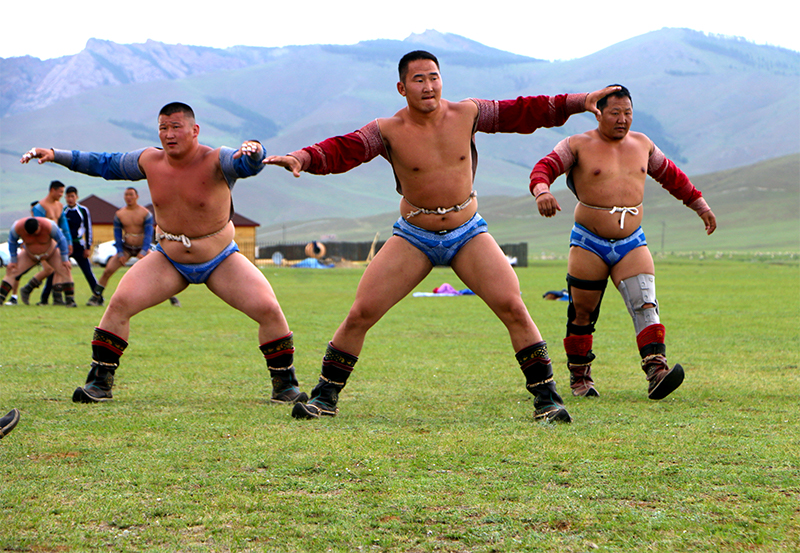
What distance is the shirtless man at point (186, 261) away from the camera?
6.49m

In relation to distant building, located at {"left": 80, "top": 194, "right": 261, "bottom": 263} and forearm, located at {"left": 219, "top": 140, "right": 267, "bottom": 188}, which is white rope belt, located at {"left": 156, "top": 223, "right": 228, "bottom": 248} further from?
distant building, located at {"left": 80, "top": 194, "right": 261, "bottom": 263}

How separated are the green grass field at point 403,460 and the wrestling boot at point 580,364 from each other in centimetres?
19

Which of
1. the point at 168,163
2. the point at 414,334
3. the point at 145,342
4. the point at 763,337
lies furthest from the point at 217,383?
the point at 763,337

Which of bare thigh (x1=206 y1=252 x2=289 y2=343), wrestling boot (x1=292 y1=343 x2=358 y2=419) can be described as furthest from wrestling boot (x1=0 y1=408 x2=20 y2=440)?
bare thigh (x1=206 y1=252 x2=289 y2=343)

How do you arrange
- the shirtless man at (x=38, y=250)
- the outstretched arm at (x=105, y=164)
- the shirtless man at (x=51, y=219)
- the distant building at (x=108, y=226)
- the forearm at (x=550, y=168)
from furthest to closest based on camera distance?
the distant building at (x=108, y=226), the shirtless man at (x=51, y=219), the shirtless man at (x=38, y=250), the outstretched arm at (x=105, y=164), the forearm at (x=550, y=168)

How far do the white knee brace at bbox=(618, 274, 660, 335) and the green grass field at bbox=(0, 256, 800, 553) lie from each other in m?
0.58

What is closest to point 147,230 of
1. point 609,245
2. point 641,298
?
point 609,245

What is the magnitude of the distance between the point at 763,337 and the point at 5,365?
8.43 m

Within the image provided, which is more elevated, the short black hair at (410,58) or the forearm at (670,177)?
the short black hair at (410,58)

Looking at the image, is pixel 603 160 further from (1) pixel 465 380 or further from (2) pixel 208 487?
(2) pixel 208 487

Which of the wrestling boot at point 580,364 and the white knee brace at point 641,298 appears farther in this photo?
the wrestling boot at point 580,364

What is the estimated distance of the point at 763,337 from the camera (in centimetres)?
1074

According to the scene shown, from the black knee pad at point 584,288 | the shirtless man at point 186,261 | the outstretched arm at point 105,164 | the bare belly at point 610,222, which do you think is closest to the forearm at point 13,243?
the outstretched arm at point 105,164

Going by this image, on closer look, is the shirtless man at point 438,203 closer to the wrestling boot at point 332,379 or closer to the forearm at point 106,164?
the wrestling boot at point 332,379
